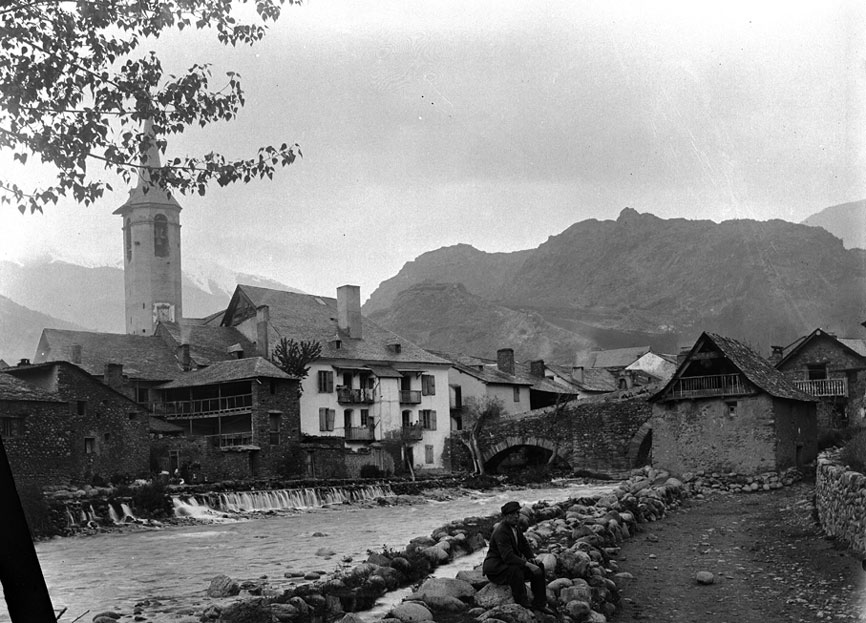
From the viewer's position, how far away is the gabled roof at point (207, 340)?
5334 cm

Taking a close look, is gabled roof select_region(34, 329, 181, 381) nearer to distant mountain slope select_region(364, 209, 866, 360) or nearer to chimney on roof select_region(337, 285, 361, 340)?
chimney on roof select_region(337, 285, 361, 340)

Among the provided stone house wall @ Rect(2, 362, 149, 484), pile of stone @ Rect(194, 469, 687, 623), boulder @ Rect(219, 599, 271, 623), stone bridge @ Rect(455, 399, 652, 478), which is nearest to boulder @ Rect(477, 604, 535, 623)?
pile of stone @ Rect(194, 469, 687, 623)

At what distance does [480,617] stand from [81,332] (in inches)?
1579

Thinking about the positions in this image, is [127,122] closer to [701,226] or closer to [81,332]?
[81,332]

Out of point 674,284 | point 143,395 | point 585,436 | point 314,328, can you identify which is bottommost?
point 585,436

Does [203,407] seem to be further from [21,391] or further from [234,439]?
[21,391]

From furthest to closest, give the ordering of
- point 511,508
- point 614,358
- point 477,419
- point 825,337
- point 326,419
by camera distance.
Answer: point 614,358
point 477,419
point 326,419
point 825,337
point 511,508

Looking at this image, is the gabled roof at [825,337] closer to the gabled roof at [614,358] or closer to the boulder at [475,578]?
the gabled roof at [614,358]

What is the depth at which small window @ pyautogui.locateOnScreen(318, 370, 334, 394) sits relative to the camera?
176 ft

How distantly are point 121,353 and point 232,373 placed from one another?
678cm

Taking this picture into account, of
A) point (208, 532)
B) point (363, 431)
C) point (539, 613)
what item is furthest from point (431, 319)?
point (539, 613)

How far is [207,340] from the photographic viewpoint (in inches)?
2178

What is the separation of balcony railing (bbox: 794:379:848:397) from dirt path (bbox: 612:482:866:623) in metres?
28.2

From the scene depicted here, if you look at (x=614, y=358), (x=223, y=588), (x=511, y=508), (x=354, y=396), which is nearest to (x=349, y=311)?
(x=354, y=396)
